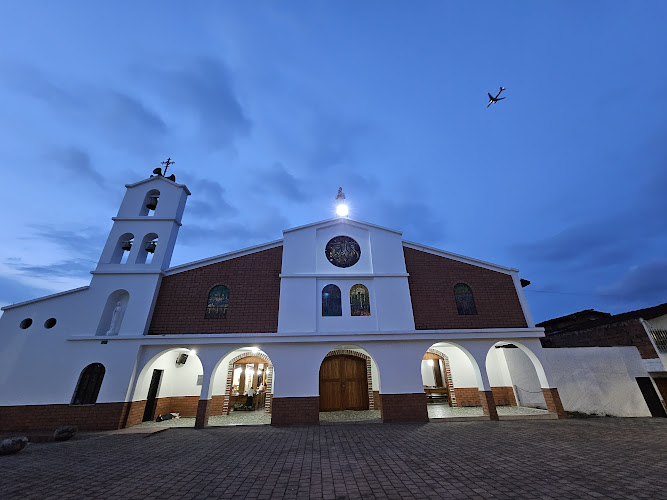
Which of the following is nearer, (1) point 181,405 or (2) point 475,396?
(1) point 181,405

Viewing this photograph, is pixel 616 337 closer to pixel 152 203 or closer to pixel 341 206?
pixel 341 206

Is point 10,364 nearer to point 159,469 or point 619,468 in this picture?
point 159,469

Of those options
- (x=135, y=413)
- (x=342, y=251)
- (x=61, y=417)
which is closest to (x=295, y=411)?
(x=135, y=413)

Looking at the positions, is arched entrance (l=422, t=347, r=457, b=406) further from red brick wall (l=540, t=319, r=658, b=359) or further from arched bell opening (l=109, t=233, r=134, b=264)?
arched bell opening (l=109, t=233, r=134, b=264)

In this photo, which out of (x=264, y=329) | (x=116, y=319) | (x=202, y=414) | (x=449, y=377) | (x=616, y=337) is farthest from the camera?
(x=449, y=377)

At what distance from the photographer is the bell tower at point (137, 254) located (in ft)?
39.2

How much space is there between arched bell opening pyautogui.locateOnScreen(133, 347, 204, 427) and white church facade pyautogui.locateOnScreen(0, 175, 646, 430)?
63 millimetres

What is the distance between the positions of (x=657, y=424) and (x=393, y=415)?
9.16 m

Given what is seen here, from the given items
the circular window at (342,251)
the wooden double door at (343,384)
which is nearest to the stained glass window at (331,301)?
the circular window at (342,251)

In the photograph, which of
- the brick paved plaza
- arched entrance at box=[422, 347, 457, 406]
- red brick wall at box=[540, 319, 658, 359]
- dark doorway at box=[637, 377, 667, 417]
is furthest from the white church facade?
the brick paved plaza

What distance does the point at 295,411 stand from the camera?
36.3 ft

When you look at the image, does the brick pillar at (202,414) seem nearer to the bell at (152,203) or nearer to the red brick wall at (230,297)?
the red brick wall at (230,297)

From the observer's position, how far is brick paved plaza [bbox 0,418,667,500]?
4586 mm

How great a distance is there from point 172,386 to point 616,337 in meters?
22.1
